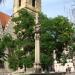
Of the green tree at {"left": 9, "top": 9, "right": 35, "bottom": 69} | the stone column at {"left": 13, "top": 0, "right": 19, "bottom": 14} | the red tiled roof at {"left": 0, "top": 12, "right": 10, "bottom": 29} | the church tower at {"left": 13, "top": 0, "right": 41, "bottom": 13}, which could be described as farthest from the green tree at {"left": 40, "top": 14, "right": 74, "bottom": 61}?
the red tiled roof at {"left": 0, "top": 12, "right": 10, "bottom": 29}

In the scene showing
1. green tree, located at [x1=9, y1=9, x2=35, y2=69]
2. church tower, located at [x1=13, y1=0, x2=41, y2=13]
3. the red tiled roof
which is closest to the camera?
green tree, located at [x1=9, y1=9, x2=35, y2=69]

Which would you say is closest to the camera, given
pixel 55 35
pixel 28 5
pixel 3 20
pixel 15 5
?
pixel 55 35

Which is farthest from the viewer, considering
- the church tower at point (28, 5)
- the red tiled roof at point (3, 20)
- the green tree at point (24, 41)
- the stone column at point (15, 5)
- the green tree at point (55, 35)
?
the red tiled roof at point (3, 20)

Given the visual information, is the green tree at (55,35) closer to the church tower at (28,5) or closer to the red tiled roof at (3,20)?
the church tower at (28,5)

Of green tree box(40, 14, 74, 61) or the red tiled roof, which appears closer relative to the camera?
green tree box(40, 14, 74, 61)

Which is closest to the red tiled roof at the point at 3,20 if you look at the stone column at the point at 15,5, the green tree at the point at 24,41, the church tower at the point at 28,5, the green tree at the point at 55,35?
the stone column at the point at 15,5

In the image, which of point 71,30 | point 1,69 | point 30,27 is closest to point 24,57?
point 30,27

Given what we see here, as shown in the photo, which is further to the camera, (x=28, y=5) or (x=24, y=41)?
(x=28, y=5)

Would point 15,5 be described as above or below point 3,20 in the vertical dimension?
above

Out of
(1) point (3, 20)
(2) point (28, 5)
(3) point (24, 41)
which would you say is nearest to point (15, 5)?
(2) point (28, 5)

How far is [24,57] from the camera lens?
4131 centimetres

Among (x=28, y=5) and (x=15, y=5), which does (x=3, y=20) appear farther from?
(x=28, y=5)

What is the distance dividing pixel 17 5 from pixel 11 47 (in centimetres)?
2142

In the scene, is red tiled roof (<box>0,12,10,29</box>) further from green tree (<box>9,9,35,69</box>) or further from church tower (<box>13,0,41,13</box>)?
green tree (<box>9,9,35,69</box>)
